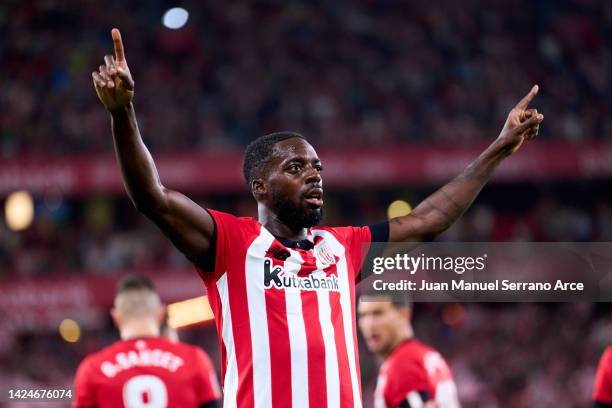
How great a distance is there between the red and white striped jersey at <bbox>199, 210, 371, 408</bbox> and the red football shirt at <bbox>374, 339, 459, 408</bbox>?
2.05 meters

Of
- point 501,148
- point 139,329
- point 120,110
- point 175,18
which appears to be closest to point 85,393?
point 139,329

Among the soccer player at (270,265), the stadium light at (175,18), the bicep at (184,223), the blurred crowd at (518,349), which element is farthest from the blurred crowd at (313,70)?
the bicep at (184,223)

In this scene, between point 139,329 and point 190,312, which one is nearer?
point 139,329

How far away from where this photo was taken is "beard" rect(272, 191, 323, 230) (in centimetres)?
375

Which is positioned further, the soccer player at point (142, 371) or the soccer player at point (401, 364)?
the soccer player at point (401, 364)

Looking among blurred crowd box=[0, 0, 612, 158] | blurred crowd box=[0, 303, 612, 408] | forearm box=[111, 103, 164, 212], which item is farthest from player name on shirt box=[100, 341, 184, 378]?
blurred crowd box=[0, 0, 612, 158]

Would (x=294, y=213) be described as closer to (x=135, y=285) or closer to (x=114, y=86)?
(x=114, y=86)

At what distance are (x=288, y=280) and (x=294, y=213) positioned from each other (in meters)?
0.28

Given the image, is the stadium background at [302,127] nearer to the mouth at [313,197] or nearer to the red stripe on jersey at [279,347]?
the mouth at [313,197]

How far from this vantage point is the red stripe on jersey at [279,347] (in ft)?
11.4

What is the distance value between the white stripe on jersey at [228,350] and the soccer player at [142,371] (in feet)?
5.22

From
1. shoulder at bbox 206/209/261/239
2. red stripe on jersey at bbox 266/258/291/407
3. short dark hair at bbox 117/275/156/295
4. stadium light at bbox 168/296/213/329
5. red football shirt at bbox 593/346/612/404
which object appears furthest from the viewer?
stadium light at bbox 168/296/213/329

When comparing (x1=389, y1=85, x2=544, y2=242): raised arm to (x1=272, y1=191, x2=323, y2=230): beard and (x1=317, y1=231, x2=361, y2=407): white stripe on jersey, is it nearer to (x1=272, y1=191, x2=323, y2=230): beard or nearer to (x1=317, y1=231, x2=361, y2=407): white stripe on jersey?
(x1=317, y1=231, x2=361, y2=407): white stripe on jersey

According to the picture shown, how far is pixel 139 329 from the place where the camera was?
5273 millimetres
